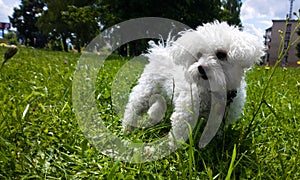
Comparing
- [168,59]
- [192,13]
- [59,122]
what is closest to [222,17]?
[192,13]

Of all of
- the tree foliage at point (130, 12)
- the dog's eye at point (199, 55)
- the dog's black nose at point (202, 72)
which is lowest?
the dog's black nose at point (202, 72)

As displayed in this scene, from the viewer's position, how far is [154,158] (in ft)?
5.25

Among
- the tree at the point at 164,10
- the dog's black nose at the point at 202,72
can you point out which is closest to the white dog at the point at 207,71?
the dog's black nose at the point at 202,72

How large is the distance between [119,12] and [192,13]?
436 cm

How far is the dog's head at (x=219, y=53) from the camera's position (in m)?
2.18

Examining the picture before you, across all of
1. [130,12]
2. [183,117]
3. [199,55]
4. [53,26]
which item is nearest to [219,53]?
[199,55]

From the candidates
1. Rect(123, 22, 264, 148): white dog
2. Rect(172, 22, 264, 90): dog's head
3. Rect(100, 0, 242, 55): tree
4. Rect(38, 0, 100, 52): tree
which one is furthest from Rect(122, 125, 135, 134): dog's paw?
Rect(100, 0, 242, 55): tree

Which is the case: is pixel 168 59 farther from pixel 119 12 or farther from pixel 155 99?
pixel 119 12

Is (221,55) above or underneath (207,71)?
above

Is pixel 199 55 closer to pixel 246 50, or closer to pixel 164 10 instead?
pixel 246 50

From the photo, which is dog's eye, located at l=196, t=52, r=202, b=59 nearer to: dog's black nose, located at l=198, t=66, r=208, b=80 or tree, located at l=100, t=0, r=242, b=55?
dog's black nose, located at l=198, t=66, r=208, b=80

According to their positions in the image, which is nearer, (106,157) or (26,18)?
(106,157)

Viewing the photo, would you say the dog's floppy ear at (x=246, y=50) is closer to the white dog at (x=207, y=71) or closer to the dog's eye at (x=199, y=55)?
the white dog at (x=207, y=71)

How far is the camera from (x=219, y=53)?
2.28m
